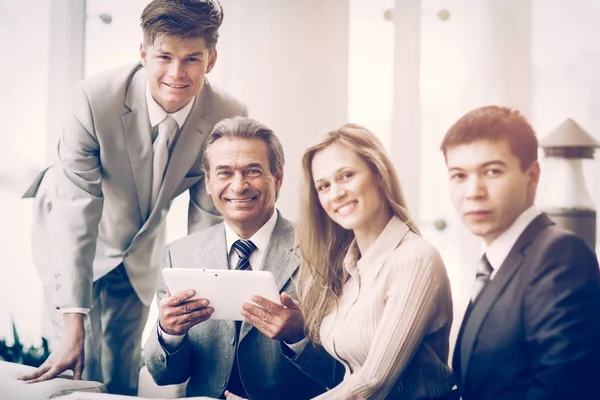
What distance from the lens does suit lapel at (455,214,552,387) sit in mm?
2119

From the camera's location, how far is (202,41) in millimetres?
2637

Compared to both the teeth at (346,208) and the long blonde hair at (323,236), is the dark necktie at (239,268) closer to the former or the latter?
the long blonde hair at (323,236)

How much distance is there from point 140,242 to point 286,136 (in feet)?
2.35

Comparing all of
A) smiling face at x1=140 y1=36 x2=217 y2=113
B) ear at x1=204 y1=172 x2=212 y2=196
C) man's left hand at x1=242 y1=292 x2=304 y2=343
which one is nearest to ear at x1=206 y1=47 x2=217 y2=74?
smiling face at x1=140 y1=36 x2=217 y2=113

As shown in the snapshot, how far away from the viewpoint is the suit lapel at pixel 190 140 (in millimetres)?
2668

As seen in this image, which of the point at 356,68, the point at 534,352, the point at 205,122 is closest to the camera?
the point at 534,352

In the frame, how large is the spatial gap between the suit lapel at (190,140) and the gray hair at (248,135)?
2.0 inches

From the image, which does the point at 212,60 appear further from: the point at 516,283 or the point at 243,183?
the point at 516,283

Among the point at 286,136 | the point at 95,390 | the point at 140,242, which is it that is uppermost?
the point at 286,136

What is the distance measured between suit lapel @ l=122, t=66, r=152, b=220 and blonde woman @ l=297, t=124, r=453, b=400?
0.68 metres

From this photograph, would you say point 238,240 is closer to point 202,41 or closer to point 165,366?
point 165,366

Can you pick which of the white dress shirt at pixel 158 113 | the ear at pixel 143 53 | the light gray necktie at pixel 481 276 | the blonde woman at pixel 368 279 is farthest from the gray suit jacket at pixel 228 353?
the ear at pixel 143 53

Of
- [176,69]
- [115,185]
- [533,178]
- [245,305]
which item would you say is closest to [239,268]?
[245,305]

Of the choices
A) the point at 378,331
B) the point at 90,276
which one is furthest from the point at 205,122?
the point at 378,331
